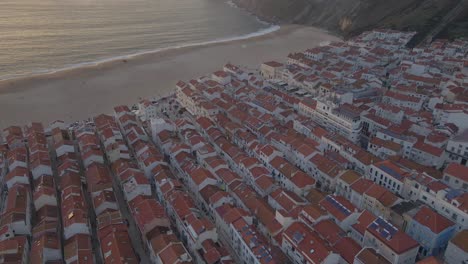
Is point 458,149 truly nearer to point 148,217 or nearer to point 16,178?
point 148,217

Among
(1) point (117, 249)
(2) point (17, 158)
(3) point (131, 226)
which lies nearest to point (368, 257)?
(1) point (117, 249)

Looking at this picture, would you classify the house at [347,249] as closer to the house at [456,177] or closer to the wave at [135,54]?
the house at [456,177]

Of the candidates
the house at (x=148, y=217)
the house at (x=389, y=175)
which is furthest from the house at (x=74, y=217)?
the house at (x=389, y=175)

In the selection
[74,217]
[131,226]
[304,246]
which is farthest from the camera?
[131,226]

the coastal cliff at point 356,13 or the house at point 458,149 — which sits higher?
the coastal cliff at point 356,13

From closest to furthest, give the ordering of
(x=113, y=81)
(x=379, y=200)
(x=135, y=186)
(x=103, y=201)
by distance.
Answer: (x=103, y=201) < (x=379, y=200) < (x=135, y=186) < (x=113, y=81)
